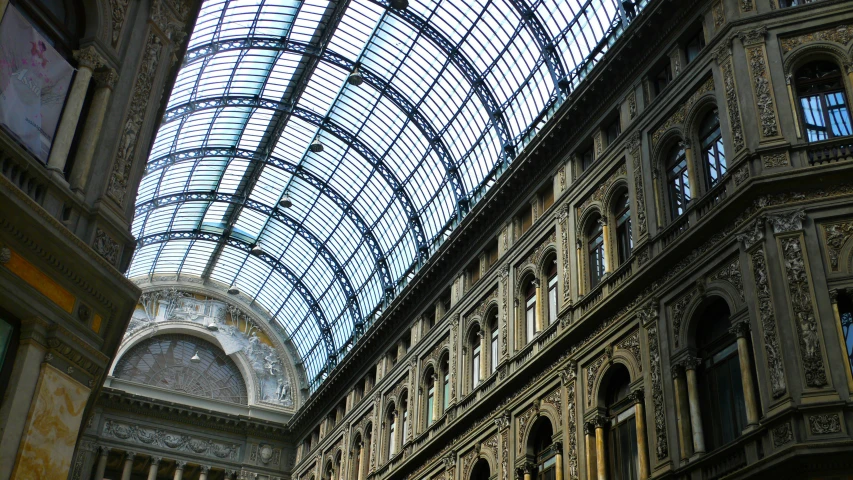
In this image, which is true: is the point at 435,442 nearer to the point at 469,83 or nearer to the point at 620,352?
the point at 620,352

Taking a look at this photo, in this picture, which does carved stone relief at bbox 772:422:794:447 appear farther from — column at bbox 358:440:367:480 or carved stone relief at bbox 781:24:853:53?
column at bbox 358:440:367:480

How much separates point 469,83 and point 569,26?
267 inches

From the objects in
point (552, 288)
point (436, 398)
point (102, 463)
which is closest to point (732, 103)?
point (552, 288)

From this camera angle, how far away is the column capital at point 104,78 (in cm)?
1883

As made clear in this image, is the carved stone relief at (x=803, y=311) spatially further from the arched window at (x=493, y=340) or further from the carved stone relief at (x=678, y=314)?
the arched window at (x=493, y=340)

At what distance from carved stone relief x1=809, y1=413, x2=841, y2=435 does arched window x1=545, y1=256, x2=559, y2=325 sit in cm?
1140

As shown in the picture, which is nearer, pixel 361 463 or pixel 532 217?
pixel 532 217

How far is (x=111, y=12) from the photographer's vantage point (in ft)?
63.5

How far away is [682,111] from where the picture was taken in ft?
77.9

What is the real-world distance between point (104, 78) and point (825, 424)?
52.1ft

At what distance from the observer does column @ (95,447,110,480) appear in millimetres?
48812

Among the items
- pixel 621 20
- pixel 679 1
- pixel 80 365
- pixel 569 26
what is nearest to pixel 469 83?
pixel 569 26

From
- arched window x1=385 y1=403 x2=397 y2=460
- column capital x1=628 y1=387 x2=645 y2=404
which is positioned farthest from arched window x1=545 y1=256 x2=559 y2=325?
arched window x1=385 y1=403 x2=397 y2=460

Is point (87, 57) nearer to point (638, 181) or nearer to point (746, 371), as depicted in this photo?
point (638, 181)
